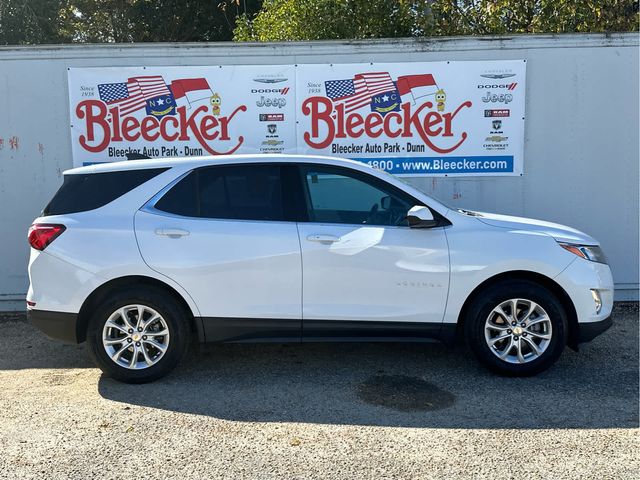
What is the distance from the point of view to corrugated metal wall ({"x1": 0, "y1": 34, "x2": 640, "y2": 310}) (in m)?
7.31

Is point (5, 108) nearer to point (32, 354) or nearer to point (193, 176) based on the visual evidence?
point (32, 354)

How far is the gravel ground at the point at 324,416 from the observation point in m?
3.83

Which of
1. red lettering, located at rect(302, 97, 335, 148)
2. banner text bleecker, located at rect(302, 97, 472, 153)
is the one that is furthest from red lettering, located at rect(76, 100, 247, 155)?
banner text bleecker, located at rect(302, 97, 472, 153)

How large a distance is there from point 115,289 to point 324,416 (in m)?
1.93

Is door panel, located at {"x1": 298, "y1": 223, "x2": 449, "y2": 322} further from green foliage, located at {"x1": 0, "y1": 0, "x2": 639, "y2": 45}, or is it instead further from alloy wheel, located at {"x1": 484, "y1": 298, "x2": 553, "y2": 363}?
green foliage, located at {"x1": 0, "y1": 0, "x2": 639, "y2": 45}

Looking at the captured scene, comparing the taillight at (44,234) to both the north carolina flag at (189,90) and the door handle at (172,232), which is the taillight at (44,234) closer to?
the door handle at (172,232)

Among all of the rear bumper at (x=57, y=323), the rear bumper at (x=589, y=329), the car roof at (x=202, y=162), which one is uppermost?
the car roof at (x=202, y=162)

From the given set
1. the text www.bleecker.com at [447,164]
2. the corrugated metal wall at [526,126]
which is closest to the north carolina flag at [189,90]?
the corrugated metal wall at [526,126]

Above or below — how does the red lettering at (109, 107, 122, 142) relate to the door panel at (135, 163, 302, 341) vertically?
above

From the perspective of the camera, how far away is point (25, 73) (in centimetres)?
730

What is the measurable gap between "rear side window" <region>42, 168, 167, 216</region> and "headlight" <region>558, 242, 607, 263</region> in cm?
332

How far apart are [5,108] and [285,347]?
14.2 feet

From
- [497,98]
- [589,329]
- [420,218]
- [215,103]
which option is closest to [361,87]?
[497,98]

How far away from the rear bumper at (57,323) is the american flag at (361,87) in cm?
389
